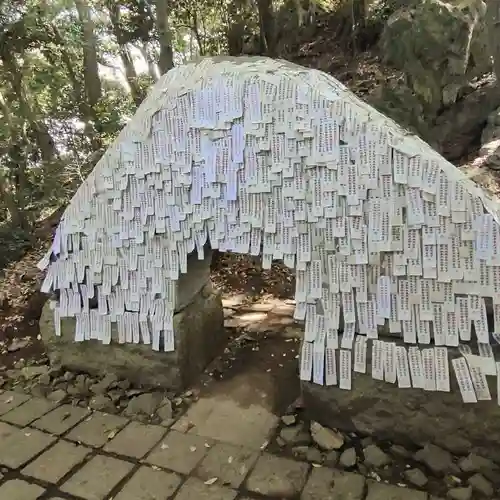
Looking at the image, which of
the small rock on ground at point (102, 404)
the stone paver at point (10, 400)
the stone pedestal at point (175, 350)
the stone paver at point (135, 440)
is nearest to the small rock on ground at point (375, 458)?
the stone paver at point (135, 440)

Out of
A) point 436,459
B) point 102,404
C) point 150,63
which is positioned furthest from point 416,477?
point 150,63

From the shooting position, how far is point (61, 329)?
339 centimetres

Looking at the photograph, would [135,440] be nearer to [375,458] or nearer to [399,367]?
[375,458]

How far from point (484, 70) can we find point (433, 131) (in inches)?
40.7

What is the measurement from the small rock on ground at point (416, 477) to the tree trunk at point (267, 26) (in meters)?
6.73

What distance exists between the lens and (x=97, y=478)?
2.52 m

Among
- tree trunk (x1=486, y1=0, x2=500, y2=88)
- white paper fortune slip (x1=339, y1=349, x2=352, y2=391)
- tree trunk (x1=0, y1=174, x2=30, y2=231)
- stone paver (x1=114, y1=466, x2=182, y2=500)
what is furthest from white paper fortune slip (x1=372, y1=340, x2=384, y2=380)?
tree trunk (x1=0, y1=174, x2=30, y2=231)

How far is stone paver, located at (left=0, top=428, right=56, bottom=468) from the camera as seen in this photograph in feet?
8.87

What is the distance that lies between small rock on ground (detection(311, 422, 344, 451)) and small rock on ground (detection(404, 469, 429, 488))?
356mm

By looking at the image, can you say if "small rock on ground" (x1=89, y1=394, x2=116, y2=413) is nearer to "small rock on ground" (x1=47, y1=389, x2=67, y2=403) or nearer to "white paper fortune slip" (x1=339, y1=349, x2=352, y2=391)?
"small rock on ground" (x1=47, y1=389, x2=67, y2=403)

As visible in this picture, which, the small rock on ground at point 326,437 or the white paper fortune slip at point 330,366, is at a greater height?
the white paper fortune slip at point 330,366

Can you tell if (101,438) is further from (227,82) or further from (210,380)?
(227,82)

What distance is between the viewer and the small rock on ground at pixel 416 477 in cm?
234

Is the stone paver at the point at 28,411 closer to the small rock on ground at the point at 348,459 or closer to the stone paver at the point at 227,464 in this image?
the stone paver at the point at 227,464
